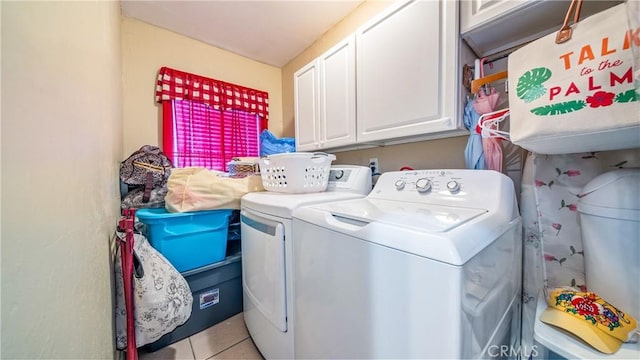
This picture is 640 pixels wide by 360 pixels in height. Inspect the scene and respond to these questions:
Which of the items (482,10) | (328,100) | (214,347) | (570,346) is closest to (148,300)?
(214,347)

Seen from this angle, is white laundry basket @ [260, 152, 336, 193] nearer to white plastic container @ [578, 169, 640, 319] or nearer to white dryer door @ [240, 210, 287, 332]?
white dryer door @ [240, 210, 287, 332]

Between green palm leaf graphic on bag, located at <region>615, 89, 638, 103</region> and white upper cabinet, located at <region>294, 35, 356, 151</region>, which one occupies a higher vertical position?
white upper cabinet, located at <region>294, 35, 356, 151</region>

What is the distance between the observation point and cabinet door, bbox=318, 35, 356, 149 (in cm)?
150

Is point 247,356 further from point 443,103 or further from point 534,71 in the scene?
point 534,71

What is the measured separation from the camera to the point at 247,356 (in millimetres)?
1228

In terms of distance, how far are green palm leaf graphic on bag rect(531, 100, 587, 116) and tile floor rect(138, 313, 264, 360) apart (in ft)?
5.40

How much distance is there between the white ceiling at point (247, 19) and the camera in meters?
1.76

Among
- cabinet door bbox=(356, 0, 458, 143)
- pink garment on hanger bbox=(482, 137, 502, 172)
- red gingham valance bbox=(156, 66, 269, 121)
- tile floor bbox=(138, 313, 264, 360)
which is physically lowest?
tile floor bbox=(138, 313, 264, 360)

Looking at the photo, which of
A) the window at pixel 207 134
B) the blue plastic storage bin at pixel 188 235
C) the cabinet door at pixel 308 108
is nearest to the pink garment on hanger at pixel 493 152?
the cabinet door at pixel 308 108

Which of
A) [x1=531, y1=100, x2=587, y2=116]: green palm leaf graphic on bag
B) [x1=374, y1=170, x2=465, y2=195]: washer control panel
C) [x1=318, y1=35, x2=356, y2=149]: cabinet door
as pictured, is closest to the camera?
[x1=531, y1=100, x2=587, y2=116]: green palm leaf graphic on bag

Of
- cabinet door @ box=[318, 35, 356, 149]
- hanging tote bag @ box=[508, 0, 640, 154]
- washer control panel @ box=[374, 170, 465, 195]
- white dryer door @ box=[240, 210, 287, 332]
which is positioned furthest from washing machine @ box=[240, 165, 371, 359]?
hanging tote bag @ box=[508, 0, 640, 154]

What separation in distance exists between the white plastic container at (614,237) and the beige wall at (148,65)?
2757mm

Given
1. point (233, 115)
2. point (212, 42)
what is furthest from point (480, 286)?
point (212, 42)

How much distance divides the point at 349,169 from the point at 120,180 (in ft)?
5.11
